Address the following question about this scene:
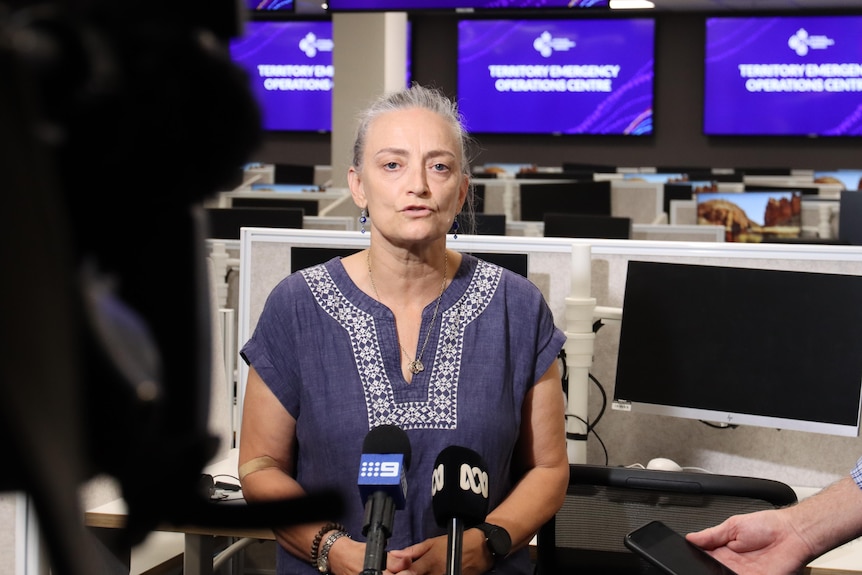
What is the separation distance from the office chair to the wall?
9689 millimetres

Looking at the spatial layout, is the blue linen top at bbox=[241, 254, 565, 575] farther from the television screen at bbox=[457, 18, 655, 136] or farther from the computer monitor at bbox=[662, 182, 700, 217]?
the television screen at bbox=[457, 18, 655, 136]

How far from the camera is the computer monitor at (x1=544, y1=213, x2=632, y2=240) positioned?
11.9ft

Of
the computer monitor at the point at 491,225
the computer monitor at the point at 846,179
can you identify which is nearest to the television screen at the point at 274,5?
the computer monitor at the point at 491,225

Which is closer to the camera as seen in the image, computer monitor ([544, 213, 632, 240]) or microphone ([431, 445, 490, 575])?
microphone ([431, 445, 490, 575])

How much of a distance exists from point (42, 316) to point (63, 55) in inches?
2.7

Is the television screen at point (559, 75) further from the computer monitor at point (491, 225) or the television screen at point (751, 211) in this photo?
the computer monitor at point (491, 225)

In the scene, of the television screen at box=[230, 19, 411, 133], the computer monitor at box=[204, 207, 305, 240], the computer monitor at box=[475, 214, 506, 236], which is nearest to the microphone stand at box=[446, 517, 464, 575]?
the computer monitor at box=[475, 214, 506, 236]

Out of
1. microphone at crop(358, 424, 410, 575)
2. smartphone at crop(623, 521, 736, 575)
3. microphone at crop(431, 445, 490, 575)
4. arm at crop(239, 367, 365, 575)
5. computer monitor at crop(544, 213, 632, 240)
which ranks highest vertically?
computer monitor at crop(544, 213, 632, 240)

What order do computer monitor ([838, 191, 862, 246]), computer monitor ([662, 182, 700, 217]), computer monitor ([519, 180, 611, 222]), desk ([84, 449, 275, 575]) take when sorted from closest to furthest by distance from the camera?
desk ([84, 449, 275, 575])
computer monitor ([838, 191, 862, 246])
computer monitor ([519, 180, 611, 222])
computer monitor ([662, 182, 700, 217])

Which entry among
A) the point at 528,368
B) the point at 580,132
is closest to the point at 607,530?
the point at 528,368

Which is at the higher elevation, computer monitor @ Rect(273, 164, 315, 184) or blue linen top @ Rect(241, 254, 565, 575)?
computer monitor @ Rect(273, 164, 315, 184)

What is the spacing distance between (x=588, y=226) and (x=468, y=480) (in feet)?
9.35

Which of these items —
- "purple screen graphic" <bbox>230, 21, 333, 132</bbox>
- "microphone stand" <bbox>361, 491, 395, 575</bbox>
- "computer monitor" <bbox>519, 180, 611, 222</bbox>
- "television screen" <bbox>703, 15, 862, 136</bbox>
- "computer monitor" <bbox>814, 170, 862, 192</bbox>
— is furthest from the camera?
"purple screen graphic" <bbox>230, 21, 333, 132</bbox>

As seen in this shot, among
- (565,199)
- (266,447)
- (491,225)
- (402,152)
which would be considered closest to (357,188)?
(402,152)
